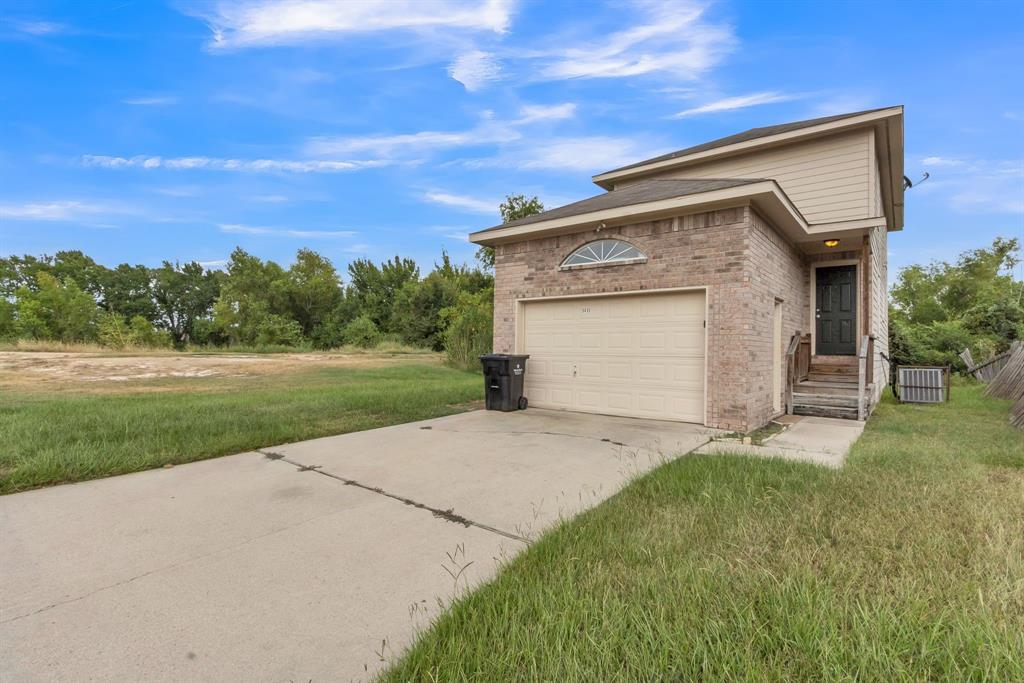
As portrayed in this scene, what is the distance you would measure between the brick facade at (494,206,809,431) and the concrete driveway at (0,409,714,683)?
86.1 inches

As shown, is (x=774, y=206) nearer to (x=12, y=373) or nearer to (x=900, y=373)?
(x=900, y=373)

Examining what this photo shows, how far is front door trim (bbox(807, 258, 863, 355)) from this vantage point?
8.86 meters

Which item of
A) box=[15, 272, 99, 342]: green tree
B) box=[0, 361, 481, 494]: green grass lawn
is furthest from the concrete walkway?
box=[15, 272, 99, 342]: green tree

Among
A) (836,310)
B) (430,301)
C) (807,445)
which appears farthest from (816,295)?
(430,301)

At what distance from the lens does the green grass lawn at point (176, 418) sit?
13.9ft

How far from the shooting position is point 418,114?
1336 cm

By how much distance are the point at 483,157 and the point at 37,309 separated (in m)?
37.4

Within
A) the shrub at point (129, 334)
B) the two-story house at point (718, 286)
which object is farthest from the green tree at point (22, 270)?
the two-story house at point (718, 286)

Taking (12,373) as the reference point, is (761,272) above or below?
above

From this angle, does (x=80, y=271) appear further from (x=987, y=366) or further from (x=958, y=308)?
(x=958, y=308)

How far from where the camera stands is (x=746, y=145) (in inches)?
366

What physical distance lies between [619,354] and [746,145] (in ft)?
19.1

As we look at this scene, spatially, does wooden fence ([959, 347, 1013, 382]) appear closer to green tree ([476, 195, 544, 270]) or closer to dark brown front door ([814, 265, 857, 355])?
dark brown front door ([814, 265, 857, 355])

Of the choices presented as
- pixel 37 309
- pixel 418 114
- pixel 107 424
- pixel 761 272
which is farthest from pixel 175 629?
pixel 37 309
